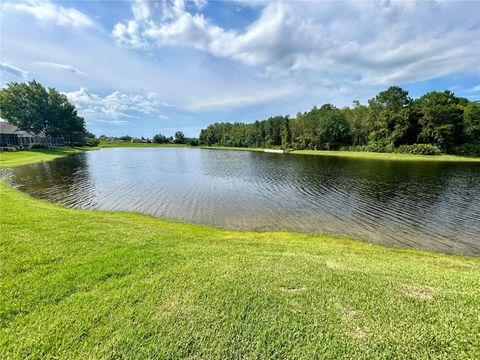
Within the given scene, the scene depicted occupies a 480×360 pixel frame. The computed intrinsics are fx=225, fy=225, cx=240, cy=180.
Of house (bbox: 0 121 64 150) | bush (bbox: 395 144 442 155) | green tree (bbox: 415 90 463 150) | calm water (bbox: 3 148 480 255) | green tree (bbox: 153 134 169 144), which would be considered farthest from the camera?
green tree (bbox: 153 134 169 144)

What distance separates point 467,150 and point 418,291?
73727 mm

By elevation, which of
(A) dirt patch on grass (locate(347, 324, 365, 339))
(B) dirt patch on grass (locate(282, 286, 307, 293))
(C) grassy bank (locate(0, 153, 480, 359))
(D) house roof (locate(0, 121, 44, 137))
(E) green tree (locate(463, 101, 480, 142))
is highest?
(E) green tree (locate(463, 101, 480, 142))

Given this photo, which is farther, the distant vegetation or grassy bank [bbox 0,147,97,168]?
the distant vegetation

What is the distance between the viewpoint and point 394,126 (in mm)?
64562

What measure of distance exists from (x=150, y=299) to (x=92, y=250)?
10.5ft

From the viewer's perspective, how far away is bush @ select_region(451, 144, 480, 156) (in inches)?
2160

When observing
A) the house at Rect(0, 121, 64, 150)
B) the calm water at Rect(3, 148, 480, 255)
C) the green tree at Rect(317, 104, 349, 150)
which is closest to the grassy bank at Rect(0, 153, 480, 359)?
the calm water at Rect(3, 148, 480, 255)

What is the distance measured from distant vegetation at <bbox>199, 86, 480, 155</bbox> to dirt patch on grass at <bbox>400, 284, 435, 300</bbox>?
2653 inches

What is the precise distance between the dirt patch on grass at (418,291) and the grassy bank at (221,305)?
1.0 inches

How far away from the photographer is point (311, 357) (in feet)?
10.4

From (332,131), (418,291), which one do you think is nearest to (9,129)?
(418,291)

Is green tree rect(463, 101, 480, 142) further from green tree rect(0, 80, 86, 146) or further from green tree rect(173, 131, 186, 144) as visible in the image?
green tree rect(173, 131, 186, 144)

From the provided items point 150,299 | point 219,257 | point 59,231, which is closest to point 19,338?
point 150,299

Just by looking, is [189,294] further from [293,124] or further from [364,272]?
[293,124]
